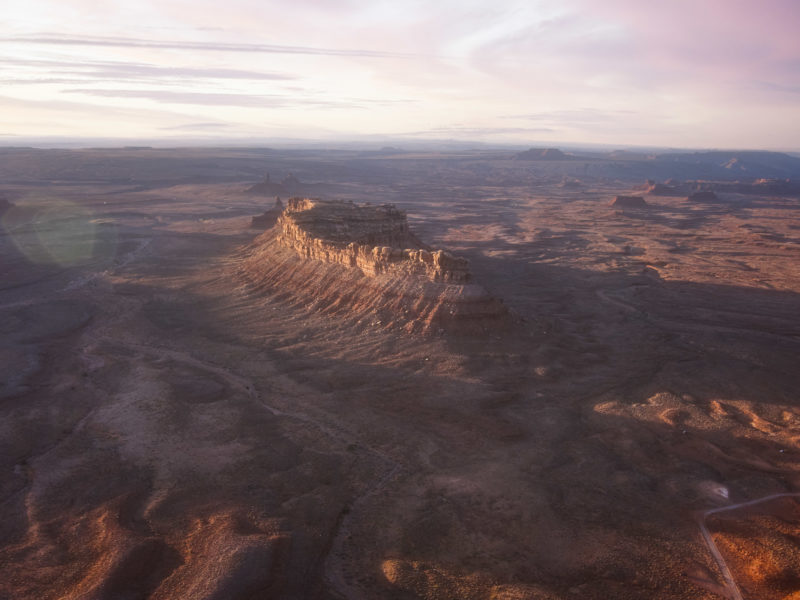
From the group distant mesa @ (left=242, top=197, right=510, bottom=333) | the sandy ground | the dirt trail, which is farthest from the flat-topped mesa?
the dirt trail

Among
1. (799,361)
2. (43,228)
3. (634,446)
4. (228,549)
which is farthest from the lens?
(43,228)

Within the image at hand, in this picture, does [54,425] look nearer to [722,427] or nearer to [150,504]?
[150,504]

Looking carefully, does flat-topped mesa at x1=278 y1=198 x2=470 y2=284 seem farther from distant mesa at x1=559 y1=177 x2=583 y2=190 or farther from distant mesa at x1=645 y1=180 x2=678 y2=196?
distant mesa at x1=559 y1=177 x2=583 y2=190

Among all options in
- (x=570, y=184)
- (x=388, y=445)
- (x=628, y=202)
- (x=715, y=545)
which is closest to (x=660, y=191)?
(x=570, y=184)

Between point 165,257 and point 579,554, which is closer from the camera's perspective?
point 579,554

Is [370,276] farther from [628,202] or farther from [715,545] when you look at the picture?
[628,202]

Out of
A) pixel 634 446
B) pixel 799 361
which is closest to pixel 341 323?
pixel 634 446
